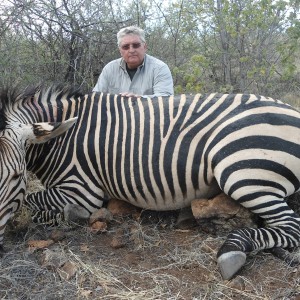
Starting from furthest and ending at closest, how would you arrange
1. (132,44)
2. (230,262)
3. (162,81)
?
(162,81), (132,44), (230,262)

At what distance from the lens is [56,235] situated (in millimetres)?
2848

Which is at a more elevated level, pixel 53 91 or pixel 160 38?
pixel 160 38

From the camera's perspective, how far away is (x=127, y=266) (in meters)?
2.55

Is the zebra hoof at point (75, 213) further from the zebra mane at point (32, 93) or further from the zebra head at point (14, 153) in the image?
the zebra mane at point (32, 93)

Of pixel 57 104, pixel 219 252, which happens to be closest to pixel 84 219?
pixel 57 104

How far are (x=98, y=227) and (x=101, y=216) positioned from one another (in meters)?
0.09

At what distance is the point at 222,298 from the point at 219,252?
346 millimetres

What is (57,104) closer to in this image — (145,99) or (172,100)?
(145,99)

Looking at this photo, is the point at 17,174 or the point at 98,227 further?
the point at 98,227

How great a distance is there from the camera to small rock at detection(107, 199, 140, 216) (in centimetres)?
325

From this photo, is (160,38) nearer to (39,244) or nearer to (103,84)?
(103,84)

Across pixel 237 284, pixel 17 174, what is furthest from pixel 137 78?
pixel 237 284

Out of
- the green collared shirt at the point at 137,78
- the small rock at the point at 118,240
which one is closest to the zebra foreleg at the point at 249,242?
the small rock at the point at 118,240

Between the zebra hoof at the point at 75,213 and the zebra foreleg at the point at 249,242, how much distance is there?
110 centimetres
